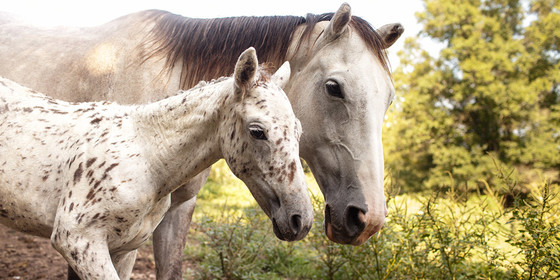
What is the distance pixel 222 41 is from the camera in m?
3.00

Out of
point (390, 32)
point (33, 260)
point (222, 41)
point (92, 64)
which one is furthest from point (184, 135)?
point (33, 260)

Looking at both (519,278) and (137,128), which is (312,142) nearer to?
(137,128)

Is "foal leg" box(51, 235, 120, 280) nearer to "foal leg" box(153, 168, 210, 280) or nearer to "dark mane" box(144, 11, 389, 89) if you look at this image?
"foal leg" box(153, 168, 210, 280)

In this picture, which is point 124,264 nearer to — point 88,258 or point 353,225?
point 88,258

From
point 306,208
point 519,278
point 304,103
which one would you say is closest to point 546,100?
point 519,278

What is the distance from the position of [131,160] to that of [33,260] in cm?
427

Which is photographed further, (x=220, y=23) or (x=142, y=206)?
(x=220, y=23)

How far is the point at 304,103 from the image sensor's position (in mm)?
2775

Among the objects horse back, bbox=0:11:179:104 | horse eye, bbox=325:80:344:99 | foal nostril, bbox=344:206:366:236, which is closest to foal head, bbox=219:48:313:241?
foal nostril, bbox=344:206:366:236

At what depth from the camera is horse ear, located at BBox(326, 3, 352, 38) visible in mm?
2658

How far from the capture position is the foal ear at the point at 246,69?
5.82 ft

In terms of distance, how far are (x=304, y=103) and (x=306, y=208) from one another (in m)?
1.20

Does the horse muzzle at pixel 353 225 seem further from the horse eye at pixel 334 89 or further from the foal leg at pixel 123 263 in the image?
the foal leg at pixel 123 263

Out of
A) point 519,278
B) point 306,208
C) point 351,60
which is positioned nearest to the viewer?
point 306,208
